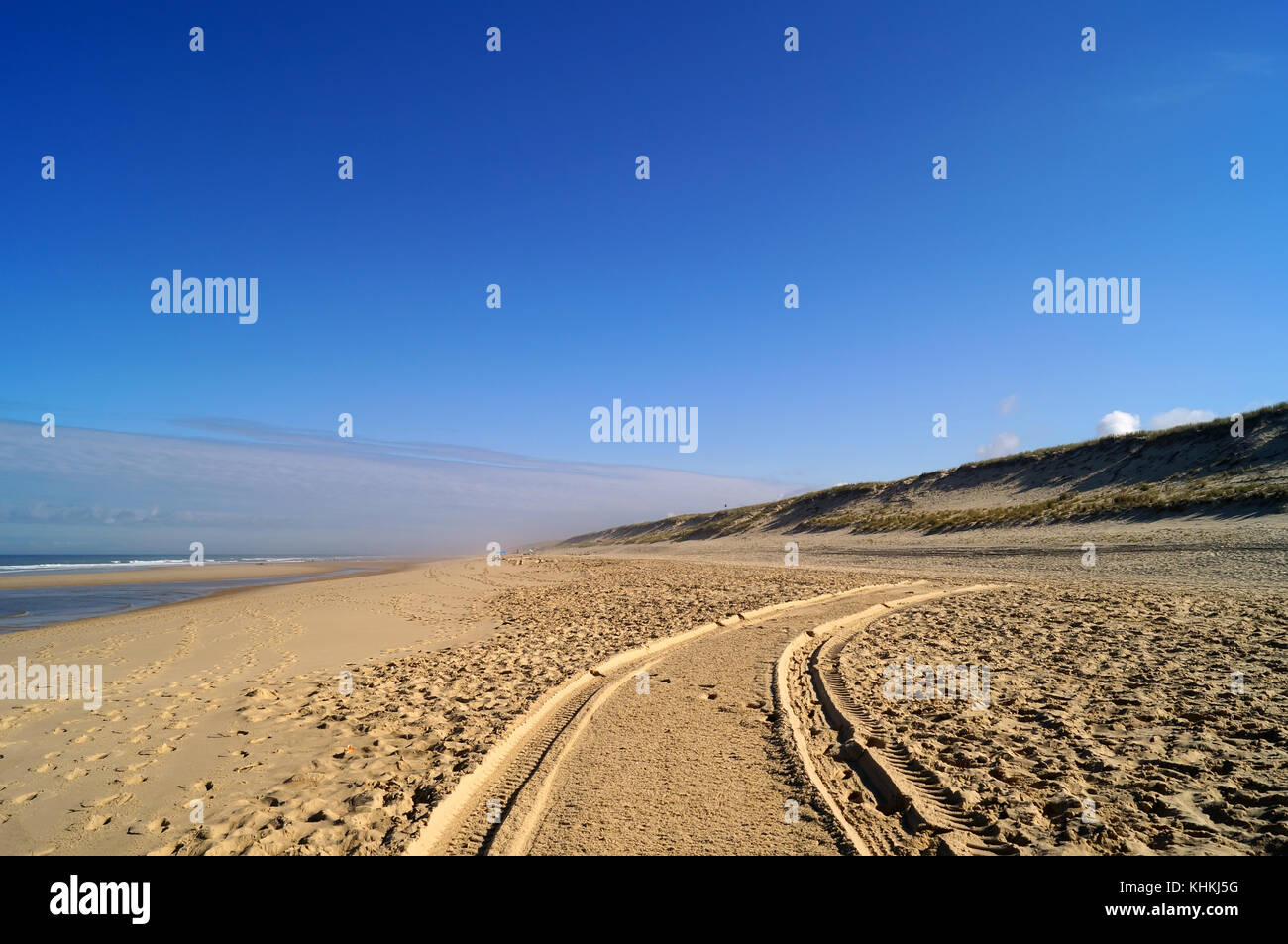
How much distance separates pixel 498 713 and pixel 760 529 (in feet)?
155

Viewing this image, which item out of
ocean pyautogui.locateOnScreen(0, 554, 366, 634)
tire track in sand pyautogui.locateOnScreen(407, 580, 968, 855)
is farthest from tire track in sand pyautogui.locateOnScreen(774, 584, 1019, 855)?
ocean pyautogui.locateOnScreen(0, 554, 366, 634)

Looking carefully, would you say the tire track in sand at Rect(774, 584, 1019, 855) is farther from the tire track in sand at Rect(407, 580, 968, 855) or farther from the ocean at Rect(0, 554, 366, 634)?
the ocean at Rect(0, 554, 366, 634)

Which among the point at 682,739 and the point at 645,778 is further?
the point at 682,739

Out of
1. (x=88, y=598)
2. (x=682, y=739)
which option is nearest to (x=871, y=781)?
(x=682, y=739)

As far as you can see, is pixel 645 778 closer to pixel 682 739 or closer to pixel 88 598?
pixel 682 739

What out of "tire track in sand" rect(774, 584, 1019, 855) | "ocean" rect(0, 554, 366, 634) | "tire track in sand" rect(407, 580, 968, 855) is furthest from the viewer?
"ocean" rect(0, 554, 366, 634)

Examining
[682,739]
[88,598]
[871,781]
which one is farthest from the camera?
[88,598]

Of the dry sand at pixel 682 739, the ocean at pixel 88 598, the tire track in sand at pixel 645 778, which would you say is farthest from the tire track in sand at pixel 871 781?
the ocean at pixel 88 598

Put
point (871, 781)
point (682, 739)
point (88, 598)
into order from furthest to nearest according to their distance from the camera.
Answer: point (88, 598) < point (682, 739) < point (871, 781)
